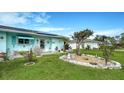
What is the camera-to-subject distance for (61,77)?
263 inches

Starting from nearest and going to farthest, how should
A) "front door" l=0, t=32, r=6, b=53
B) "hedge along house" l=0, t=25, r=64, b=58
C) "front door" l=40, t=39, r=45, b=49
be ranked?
"front door" l=0, t=32, r=6, b=53, "hedge along house" l=0, t=25, r=64, b=58, "front door" l=40, t=39, r=45, b=49

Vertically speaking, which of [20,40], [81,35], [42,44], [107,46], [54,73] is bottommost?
[54,73]

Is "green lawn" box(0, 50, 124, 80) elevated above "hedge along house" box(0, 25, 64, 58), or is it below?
below

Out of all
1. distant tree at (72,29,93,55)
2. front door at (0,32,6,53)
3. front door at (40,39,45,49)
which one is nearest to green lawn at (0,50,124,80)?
front door at (0,32,6,53)

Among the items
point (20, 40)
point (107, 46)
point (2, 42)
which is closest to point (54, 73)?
point (107, 46)

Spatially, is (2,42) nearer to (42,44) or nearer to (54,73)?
(42,44)

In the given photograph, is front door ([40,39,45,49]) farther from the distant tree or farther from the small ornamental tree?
the small ornamental tree

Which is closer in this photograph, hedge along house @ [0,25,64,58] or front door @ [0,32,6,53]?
front door @ [0,32,6,53]

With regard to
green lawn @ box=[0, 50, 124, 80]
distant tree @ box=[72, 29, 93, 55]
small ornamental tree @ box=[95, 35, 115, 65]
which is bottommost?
green lawn @ box=[0, 50, 124, 80]

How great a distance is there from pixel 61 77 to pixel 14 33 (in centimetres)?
543

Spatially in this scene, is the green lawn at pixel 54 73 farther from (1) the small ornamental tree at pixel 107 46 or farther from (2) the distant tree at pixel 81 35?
(2) the distant tree at pixel 81 35

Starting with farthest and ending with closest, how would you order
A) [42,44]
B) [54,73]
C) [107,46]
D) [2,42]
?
1. [42,44]
2. [2,42]
3. [107,46]
4. [54,73]
